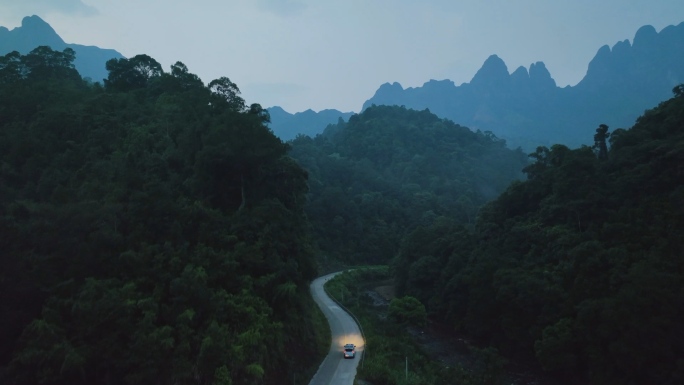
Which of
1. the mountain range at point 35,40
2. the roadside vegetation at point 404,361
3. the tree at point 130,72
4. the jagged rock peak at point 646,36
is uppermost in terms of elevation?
the jagged rock peak at point 646,36

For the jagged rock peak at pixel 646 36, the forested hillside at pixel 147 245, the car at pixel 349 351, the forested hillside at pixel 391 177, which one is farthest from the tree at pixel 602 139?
the jagged rock peak at pixel 646 36

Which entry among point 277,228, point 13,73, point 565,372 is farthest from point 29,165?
point 565,372

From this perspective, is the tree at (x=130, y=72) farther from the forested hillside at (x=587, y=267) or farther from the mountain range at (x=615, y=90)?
the mountain range at (x=615, y=90)

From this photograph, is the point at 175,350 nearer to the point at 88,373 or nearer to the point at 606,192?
the point at 88,373

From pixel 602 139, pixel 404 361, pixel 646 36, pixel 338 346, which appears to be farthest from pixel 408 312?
pixel 646 36

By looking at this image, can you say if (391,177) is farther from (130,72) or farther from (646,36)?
(646,36)
